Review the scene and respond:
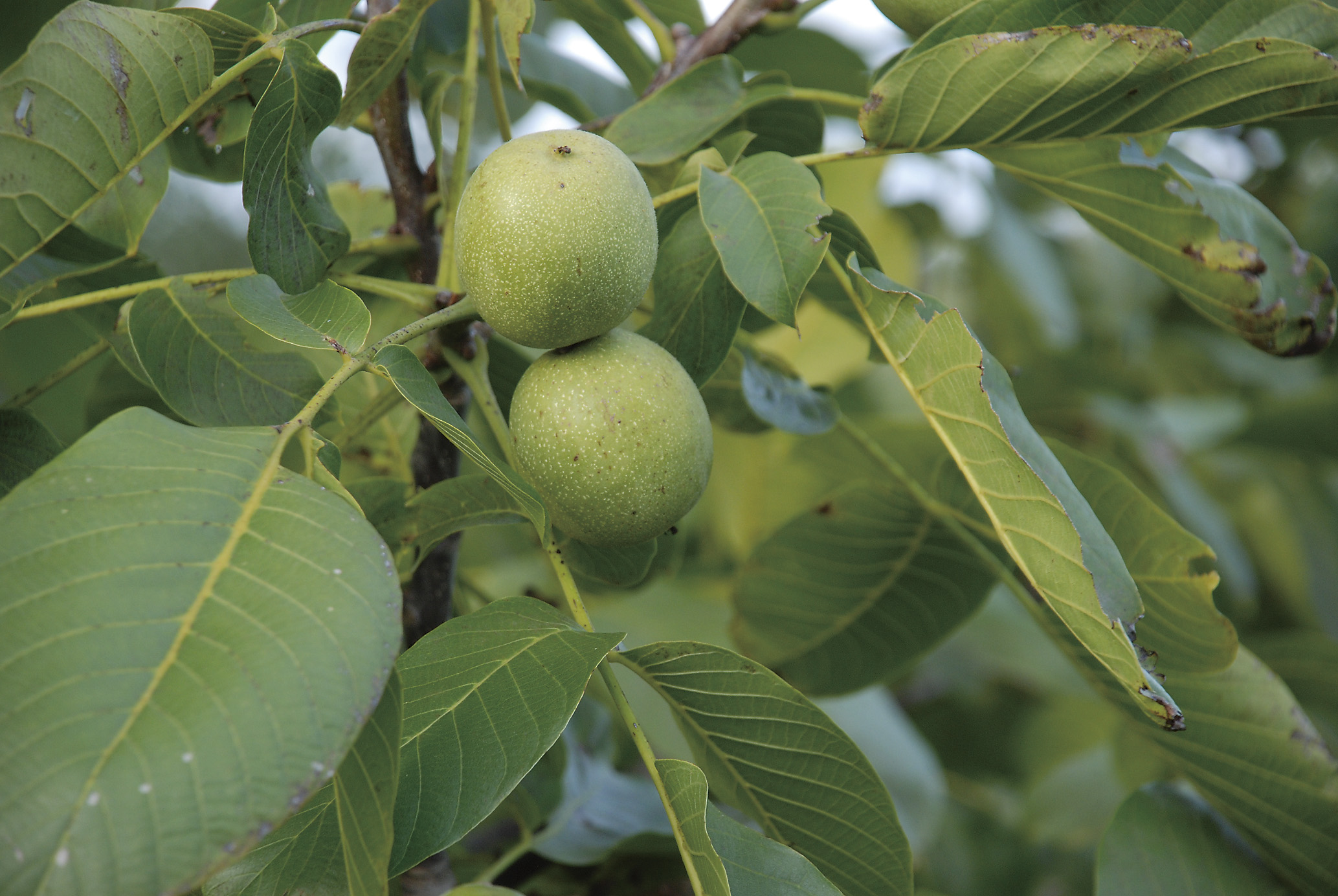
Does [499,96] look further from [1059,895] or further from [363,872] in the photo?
[1059,895]

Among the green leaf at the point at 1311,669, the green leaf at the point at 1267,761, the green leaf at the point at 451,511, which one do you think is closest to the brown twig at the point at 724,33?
the green leaf at the point at 451,511

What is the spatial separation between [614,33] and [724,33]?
0.44 feet

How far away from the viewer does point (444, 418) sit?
53 centimetres

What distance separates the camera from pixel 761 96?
760 millimetres

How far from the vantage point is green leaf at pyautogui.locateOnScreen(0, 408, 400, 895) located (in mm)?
371

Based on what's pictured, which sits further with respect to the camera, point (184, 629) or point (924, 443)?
point (924, 443)

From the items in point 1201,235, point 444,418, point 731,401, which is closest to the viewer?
point 444,418

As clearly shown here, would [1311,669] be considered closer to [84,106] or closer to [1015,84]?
[1015,84]

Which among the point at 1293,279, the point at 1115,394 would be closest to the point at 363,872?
the point at 1293,279

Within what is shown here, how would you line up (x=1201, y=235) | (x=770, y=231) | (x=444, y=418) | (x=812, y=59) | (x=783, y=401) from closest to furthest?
(x=444, y=418), (x=770, y=231), (x=1201, y=235), (x=783, y=401), (x=812, y=59)

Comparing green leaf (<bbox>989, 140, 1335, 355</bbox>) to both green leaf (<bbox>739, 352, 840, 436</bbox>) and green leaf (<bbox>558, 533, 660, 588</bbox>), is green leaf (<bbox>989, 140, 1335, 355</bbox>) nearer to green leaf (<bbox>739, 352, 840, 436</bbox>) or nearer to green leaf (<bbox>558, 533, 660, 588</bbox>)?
green leaf (<bbox>739, 352, 840, 436</bbox>)

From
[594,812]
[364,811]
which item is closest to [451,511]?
[364,811]

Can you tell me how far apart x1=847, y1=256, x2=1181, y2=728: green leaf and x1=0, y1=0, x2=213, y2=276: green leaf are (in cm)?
47

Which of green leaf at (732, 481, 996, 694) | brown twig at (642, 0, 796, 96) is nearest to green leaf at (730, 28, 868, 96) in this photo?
brown twig at (642, 0, 796, 96)
